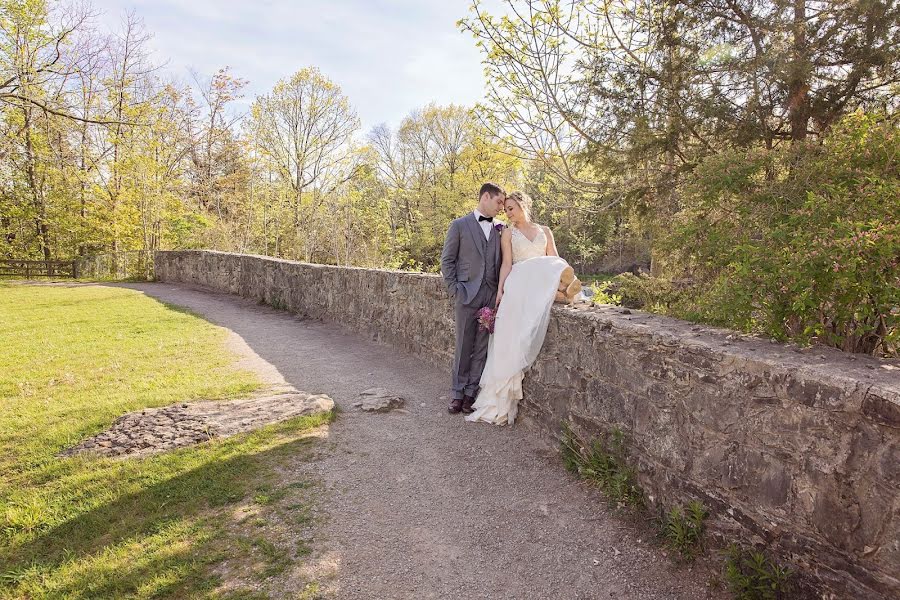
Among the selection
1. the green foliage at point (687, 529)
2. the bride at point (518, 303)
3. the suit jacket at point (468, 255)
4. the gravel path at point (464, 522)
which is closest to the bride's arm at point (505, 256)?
the bride at point (518, 303)

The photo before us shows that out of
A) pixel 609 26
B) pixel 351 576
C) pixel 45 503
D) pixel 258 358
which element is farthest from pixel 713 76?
pixel 45 503

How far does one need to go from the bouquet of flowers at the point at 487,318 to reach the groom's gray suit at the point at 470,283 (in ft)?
0.56

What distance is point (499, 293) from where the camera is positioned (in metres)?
4.48

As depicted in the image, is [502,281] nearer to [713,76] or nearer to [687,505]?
[687,505]

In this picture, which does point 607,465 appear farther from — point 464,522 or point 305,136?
→ point 305,136

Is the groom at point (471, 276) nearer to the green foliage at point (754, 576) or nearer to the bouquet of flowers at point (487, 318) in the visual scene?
the bouquet of flowers at point (487, 318)

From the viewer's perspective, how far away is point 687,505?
254cm

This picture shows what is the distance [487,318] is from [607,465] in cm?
172

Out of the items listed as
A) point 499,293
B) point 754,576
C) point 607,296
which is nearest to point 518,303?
point 499,293

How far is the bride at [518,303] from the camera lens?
400 centimetres

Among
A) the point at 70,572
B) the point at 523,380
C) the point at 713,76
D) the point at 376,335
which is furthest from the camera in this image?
the point at 376,335

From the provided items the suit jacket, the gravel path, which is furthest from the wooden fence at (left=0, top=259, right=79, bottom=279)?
the suit jacket

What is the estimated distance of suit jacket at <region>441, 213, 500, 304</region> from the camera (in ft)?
15.4

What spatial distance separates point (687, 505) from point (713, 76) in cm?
476
